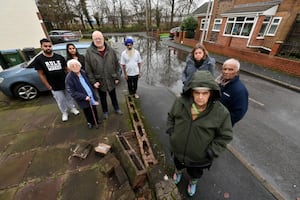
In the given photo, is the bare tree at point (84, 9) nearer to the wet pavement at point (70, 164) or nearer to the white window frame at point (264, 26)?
the white window frame at point (264, 26)

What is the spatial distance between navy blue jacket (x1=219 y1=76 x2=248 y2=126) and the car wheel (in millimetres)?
5564

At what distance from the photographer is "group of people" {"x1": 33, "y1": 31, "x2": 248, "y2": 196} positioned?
145 centimetres

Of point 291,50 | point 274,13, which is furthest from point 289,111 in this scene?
point 274,13

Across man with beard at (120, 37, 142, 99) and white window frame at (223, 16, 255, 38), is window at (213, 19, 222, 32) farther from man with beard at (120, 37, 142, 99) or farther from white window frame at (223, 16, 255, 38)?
man with beard at (120, 37, 142, 99)

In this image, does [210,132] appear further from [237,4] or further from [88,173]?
[237,4]

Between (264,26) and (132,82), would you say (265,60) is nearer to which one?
(264,26)

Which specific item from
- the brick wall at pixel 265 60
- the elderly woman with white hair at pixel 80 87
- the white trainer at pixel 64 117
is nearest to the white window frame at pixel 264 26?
the brick wall at pixel 265 60

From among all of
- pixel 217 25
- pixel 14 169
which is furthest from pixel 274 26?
pixel 14 169

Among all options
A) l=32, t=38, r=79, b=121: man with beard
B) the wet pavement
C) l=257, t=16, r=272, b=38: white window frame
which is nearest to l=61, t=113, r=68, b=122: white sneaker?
the wet pavement

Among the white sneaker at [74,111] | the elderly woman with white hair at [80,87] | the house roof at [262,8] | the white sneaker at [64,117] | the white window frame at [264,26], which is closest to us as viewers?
the elderly woman with white hair at [80,87]

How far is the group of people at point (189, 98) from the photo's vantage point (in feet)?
4.76

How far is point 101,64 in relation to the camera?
9.53ft

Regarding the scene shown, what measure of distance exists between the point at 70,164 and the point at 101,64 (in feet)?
6.38

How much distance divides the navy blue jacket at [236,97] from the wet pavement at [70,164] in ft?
3.62
